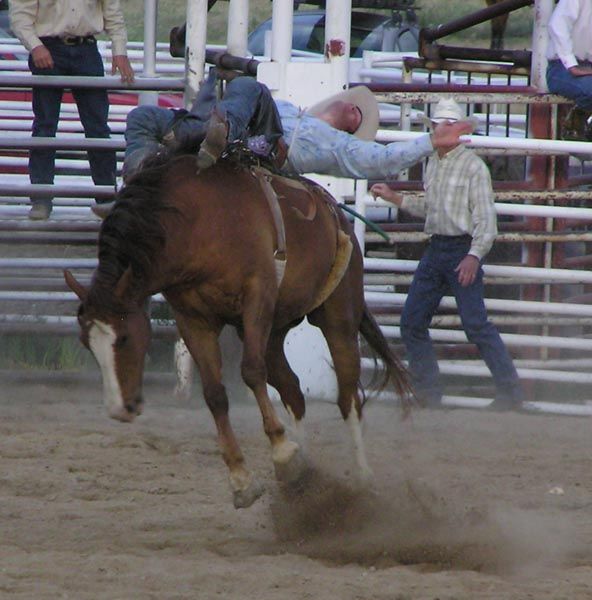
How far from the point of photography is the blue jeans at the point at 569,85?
24.6 feet

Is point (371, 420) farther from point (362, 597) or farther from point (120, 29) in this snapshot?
point (362, 597)

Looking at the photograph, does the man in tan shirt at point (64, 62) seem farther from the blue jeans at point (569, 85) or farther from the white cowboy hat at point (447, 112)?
the blue jeans at point (569, 85)

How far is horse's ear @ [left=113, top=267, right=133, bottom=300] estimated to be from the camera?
4578 millimetres

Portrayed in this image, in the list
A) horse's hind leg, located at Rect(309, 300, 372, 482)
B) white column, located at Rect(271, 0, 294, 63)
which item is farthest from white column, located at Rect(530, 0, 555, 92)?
horse's hind leg, located at Rect(309, 300, 372, 482)

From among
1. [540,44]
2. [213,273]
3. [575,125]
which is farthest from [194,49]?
[213,273]

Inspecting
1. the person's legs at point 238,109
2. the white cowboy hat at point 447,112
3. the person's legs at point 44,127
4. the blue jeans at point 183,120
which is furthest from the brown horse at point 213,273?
the person's legs at point 44,127

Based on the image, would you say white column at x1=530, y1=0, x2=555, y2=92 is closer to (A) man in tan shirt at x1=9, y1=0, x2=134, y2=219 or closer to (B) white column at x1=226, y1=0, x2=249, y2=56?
(B) white column at x1=226, y1=0, x2=249, y2=56

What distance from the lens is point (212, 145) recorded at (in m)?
4.84

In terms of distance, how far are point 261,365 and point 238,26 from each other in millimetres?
3246

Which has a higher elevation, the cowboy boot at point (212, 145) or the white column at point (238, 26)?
the white column at point (238, 26)

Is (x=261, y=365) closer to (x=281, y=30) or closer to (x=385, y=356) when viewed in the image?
(x=385, y=356)

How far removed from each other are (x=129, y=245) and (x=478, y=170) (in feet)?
10.2

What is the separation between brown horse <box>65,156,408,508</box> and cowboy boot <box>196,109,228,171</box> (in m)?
0.08

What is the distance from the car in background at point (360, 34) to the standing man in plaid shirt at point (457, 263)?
6.44 m
